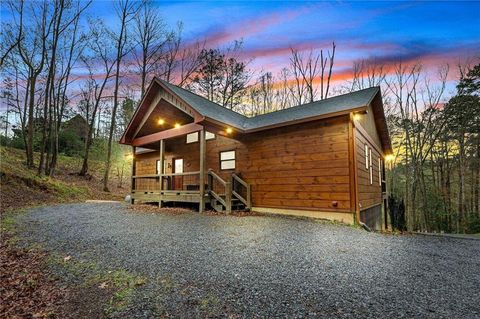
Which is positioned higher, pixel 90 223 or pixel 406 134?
pixel 406 134

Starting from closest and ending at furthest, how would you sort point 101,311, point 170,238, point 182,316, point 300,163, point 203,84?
point 182,316
point 101,311
point 170,238
point 300,163
point 203,84

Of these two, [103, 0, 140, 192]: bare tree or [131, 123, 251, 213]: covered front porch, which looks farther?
[103, 0, 140, 192]: bare tree

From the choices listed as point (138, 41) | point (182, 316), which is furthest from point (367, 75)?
point (182, 316)

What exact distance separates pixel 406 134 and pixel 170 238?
21.3m

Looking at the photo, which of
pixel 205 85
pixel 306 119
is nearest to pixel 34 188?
pixel 306 119

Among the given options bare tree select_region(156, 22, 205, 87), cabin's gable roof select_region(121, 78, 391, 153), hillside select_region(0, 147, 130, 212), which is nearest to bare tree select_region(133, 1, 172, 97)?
bare tree select_region(156, 22, 205, 87)

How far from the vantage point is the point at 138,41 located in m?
18.7

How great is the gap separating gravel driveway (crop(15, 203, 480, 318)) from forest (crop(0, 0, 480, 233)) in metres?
12.6

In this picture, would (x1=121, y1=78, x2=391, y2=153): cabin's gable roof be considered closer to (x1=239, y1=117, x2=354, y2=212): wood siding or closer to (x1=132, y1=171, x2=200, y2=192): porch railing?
(x1=239, y1=117, x2=354, y2=212): wood siding

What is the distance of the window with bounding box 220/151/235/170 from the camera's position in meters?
10.5

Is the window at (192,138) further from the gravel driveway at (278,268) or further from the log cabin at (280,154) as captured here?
the gravel driveway at (278,268)

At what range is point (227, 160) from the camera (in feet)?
35.0

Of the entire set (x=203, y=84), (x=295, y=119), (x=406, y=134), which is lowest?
(x=295, y=119)

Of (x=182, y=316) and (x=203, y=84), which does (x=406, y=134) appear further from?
(x=182, y=316)
